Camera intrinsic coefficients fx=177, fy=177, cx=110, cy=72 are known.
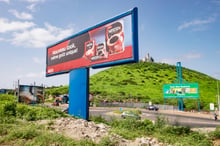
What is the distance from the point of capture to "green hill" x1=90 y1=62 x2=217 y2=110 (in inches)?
2291

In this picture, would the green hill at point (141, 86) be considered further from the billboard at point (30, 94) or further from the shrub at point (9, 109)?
the shrub at point (9, 109)

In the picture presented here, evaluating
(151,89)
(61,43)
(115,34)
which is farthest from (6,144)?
(151,89)

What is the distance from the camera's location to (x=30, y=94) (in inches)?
1043

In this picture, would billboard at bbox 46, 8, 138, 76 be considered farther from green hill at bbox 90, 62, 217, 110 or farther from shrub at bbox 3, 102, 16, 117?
green hill at bbox 90, 62, 217, 110

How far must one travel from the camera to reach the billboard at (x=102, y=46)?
1138 cm

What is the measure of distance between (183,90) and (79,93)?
35250mm

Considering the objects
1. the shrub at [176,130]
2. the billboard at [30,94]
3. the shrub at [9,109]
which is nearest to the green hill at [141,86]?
the billboard at [30,94]

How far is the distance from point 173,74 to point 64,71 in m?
80.3

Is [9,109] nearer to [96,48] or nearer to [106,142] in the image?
[96,48]

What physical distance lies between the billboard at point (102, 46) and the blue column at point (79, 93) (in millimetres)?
727

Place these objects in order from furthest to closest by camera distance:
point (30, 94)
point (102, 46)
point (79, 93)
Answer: point (30, 94) < point (79, 93) < point (102, 46)

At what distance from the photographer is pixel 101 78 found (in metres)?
87.6

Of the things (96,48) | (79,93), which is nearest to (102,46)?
(96,48)

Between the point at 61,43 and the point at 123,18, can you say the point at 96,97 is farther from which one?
the point at 123,18
